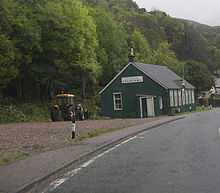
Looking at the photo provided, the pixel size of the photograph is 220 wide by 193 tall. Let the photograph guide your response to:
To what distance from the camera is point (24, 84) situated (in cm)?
6769

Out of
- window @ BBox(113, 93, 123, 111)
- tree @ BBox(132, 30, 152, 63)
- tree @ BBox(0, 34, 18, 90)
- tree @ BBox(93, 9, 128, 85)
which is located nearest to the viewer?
tree @ BBox(0, 34, 18, 90)

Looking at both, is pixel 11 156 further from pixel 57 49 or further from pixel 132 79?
pixel 132 79

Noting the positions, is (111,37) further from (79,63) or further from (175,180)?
(175,180)

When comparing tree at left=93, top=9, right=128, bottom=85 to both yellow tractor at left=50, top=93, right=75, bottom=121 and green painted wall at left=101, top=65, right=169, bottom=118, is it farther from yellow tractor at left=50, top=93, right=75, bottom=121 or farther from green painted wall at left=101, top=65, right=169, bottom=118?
yellow tractor at left=50, top=93, right=75, bottom=121

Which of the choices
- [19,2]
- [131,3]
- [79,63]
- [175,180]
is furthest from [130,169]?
[131,3]

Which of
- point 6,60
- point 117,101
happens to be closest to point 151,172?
point 6,60

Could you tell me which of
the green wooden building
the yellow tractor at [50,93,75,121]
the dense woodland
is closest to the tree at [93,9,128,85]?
the dense woodland

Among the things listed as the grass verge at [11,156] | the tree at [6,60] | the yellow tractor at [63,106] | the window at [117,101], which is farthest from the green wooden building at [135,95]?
the grass verge at [11,156]

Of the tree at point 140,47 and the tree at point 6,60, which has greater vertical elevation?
the tree at point 140,47

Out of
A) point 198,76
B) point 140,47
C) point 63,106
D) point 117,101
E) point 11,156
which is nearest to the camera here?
point 11,156

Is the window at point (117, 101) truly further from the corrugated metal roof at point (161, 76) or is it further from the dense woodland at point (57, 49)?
the dense woodland at point (57, 49)

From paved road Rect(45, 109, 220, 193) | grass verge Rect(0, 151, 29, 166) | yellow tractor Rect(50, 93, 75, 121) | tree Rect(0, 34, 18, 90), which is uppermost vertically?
tree Rect(0, 34, 18, 90)

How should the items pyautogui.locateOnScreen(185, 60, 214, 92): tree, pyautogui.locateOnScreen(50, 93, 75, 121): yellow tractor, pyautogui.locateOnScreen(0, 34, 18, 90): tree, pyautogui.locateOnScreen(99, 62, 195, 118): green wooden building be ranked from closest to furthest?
1. pyautogui.locateOnScreen(50, 93, 75, 121): yellow tractor
2. pyautogui.locateOnScreen(0, 34, 18, 90): tree
3. pyautogui.locateOnScreen(99, 62, 195, 118): green wooden building
4. pyautogui.locateOnScreen(185, 60, 214, 92): tree

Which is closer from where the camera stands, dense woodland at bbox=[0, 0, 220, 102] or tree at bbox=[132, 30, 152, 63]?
dense woodland at bbox=[0, 0, 220, 102]
